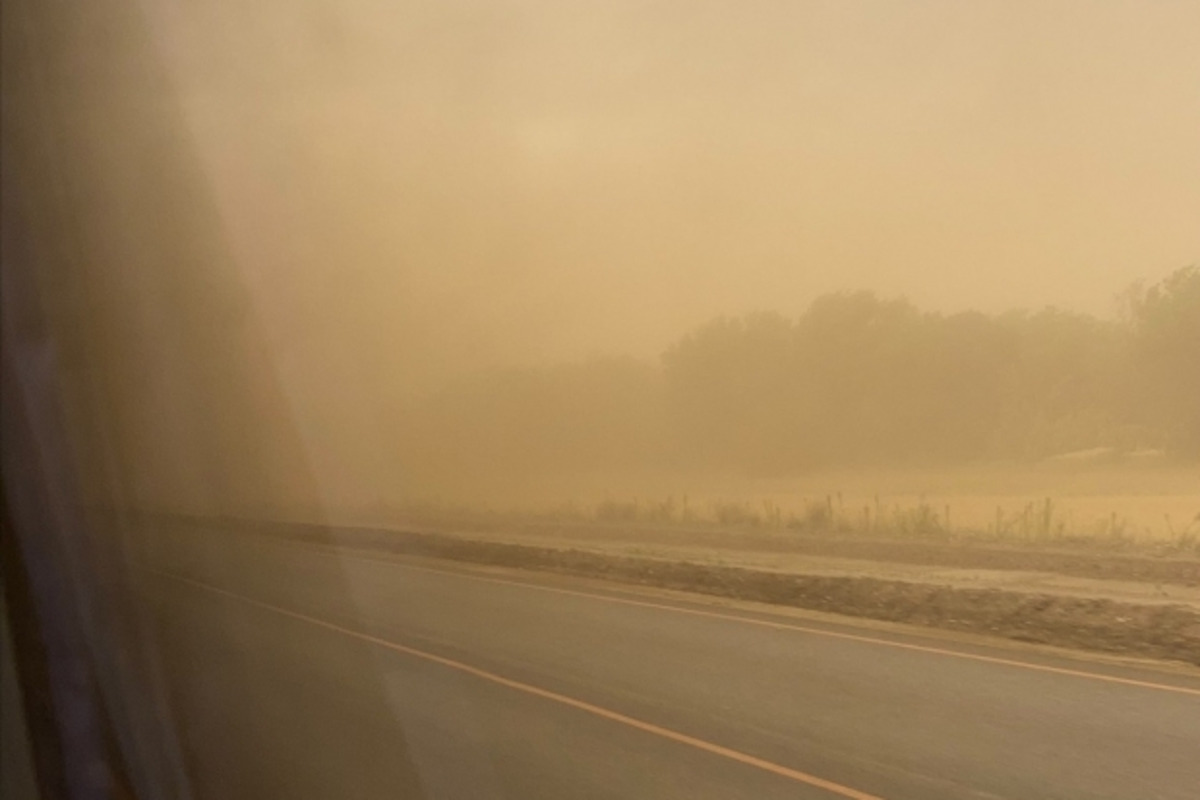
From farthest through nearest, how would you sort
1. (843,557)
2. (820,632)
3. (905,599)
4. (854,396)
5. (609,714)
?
1. (854,396)
2. (843,557)
3. (905,599)
4. (820,632)
5. (609,714)

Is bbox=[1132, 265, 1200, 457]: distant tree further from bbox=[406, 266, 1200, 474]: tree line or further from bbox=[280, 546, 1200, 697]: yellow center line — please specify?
bbox=[280, 546, 1200, 697]: yellow center line

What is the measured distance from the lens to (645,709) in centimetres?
600

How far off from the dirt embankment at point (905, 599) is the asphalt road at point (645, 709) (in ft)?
2.39

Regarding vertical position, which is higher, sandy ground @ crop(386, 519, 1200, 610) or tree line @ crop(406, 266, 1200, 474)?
tree line @ crop(406, 266, 1200, 474)

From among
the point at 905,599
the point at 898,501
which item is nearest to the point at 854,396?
the point at 898,501

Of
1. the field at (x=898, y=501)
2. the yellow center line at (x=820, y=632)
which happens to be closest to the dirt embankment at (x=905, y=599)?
the yellow center line at (x=820, y=632)

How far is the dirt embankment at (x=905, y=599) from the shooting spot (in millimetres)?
7574

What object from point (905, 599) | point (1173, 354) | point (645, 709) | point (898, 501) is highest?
point (1173, 354)

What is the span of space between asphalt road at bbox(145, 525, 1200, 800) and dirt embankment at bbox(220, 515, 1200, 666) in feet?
2.39

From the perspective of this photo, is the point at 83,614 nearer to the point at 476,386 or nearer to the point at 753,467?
the point at 476,386

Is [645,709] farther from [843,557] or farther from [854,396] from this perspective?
[854,396]

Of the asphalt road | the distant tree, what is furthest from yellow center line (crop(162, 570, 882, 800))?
the distant tree

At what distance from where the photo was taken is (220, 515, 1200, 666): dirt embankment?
7574mm

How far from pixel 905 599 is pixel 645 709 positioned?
4020 mm
